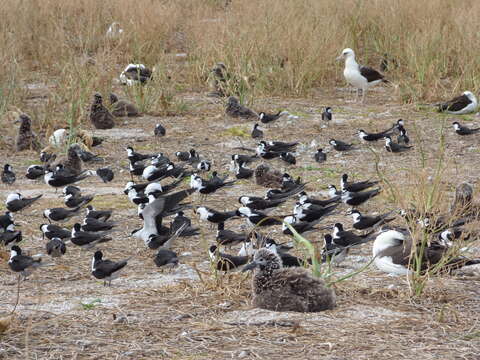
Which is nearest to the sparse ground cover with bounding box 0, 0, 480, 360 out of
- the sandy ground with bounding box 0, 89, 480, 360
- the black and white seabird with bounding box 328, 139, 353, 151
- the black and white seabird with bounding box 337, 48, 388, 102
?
the sandy ground with bounding box 0, 89, 480, 360

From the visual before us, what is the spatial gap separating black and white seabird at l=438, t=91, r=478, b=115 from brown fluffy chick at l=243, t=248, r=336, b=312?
8.42 m

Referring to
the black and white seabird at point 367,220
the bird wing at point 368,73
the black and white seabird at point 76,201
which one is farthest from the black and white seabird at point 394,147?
the black and white seabird at point 76,201

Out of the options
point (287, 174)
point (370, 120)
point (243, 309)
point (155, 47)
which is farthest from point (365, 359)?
point (155, 47)

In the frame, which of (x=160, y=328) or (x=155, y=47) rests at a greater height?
(x=160, y=328)

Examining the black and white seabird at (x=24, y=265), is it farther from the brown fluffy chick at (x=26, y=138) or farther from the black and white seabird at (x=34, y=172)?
the brown fluffy chick at (x=26, y=138)

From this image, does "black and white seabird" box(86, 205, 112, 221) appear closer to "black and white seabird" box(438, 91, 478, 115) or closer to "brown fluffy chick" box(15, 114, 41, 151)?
"brown fluffy chick" box(15, 114, 41, 151)

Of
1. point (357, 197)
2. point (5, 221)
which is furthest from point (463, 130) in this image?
point (5, 221)

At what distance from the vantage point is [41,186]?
10.9m

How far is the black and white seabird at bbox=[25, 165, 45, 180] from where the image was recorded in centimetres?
1073

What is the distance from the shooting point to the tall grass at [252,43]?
14672mm

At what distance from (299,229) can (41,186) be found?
385cm

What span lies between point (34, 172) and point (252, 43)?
5484 millimetres

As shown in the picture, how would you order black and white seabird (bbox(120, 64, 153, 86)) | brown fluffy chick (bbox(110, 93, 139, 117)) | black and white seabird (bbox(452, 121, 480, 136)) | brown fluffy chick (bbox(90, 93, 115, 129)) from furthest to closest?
black and white seabird (bbox(120, 64, 153, 86))
brown fluffy chick (bbox(110, 93, 139, 117))
brown fluffy chick (bbox(90, 93, 115, 129))
black and white seabird (bbox(452, 121, 480, 136))

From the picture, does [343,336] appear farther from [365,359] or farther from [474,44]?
[474,44]
